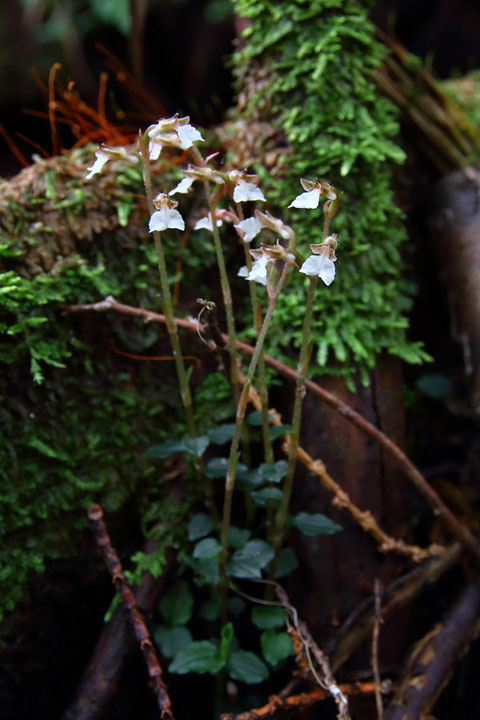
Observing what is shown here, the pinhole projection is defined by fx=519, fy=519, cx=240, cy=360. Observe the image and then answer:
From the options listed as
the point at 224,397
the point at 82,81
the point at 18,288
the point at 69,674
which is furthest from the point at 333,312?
the point at 82,81

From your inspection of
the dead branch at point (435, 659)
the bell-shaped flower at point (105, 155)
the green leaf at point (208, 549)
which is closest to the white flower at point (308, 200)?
the bell-shaped flower at point (105, 155)

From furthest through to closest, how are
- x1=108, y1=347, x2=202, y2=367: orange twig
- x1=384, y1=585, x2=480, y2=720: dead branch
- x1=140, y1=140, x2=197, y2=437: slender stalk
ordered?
1. x1=108, y1=347, x2=202, y2=367: orange twig
2. x1=384, y1=585, x2=480, y2=720: dead branch
3. x1=140, y1=140, x2=197, y2=437: slender stalk

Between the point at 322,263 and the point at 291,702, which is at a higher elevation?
the point at 322,263

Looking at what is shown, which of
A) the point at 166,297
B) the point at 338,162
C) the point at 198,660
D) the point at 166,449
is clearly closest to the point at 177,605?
the point at 198,660

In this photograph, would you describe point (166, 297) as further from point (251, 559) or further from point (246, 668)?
point (246, 668)

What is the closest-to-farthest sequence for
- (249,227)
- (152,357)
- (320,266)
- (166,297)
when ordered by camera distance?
(320,266) → (249,227) → (166,297) → (152,357)

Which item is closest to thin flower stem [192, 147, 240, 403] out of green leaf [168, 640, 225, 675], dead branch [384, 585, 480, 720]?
green leaf [168, 640, 225, 675]

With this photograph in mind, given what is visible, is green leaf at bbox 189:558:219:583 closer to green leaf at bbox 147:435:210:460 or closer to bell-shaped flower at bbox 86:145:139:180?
green leaf at bbox 147:435:210:460
